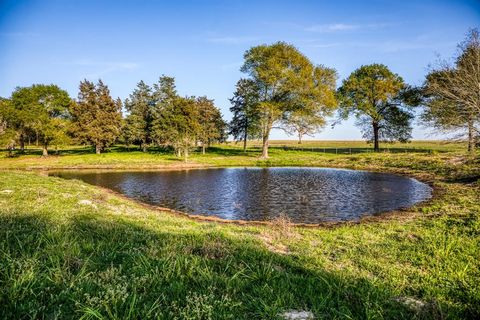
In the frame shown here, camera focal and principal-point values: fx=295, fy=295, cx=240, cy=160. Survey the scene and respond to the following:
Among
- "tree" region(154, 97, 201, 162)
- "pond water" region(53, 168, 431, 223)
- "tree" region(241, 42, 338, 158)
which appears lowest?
"pond water" region(53, 168, 431, 223)

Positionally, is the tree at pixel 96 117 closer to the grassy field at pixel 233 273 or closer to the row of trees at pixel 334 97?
the row of trees at pixel 334 97

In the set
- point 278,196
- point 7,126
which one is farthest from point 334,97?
point 7,126

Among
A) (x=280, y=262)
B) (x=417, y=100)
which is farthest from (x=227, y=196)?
(x=417, y=100)

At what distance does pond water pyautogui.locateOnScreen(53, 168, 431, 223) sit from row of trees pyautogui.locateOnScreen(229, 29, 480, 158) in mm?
8502

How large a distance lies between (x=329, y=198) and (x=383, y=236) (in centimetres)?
1167

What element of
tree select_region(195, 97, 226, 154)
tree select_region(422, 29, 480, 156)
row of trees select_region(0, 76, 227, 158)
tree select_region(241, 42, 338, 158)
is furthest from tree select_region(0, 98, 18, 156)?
tree select_region(422, 29, 480, 156)

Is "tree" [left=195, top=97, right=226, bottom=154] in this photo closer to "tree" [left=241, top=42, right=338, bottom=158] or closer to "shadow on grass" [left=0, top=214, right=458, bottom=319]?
"tree" [left=241, top=42, right=338, bottom=158]

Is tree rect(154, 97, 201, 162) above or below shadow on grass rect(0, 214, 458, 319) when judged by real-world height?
above

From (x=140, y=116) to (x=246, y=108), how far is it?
3075cm

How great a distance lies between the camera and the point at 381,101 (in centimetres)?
6806

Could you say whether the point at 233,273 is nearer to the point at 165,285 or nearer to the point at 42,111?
the point at 165,285

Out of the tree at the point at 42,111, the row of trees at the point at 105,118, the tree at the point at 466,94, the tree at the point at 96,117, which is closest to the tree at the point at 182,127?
the row of trees at the point at 105,118

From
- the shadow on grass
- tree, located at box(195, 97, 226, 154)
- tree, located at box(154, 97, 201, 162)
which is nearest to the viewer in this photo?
the shadow on grass

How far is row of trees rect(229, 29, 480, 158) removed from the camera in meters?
25.6
